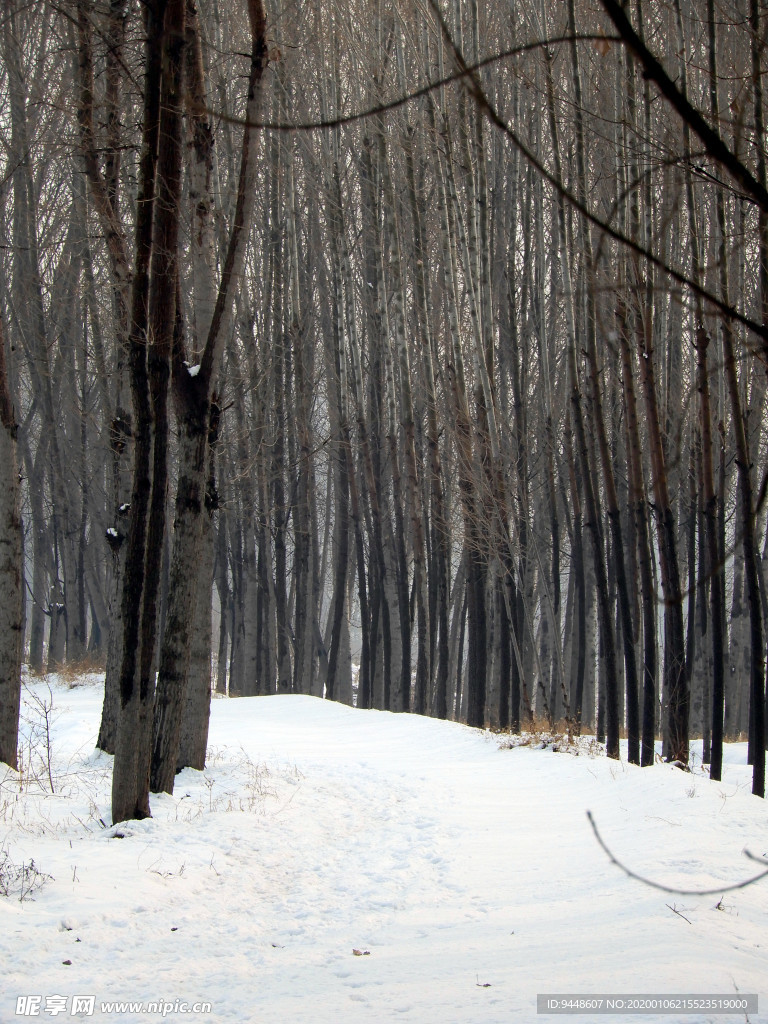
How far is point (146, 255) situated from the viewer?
5379 mm

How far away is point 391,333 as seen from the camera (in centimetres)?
1802

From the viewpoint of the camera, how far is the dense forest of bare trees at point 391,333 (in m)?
5.57

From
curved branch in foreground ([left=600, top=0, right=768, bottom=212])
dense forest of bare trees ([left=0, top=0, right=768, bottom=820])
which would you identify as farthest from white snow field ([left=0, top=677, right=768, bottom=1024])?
curved branch in foreground ([left=600, top=0, right=768, bottom=212])

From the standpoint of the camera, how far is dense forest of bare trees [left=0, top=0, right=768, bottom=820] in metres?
5.57

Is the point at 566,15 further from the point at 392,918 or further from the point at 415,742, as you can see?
the point at 392,918

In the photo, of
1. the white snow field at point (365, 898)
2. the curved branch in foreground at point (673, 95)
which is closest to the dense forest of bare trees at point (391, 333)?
the curved branch in foreground at point (673, 95)

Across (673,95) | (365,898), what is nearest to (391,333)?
(365,898)

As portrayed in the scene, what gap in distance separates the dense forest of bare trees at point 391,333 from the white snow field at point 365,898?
75cm

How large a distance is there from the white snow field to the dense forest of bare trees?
0.75 meters

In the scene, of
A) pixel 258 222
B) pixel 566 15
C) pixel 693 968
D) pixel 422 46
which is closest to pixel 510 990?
pixel 693 968

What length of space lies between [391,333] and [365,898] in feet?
47.9

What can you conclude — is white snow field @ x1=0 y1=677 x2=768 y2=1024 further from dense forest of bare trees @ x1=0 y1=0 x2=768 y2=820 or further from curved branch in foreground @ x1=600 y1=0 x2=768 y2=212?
curved branch in foreground @ x1=600 y1=0 x2=768 y2=212

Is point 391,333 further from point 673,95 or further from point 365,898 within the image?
point 673,95

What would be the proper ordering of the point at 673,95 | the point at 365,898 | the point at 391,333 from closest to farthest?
the point at 673,95
the point at 365,898
the point at 391,333
